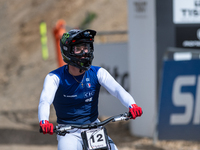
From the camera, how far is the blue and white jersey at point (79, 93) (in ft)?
11.3

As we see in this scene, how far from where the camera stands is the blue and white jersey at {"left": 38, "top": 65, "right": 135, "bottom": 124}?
3459mm

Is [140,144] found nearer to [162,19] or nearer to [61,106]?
[162,19]

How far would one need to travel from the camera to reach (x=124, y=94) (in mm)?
3467

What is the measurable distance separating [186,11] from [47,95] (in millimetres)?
4544

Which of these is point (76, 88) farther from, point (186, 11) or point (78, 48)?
A: point (186, 11)

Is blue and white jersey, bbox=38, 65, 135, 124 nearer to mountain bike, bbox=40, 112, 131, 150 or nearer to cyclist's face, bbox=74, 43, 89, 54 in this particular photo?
cyclist's face, bbox=74, 43, 89, 54

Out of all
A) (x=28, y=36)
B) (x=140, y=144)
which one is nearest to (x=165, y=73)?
(x=140, y=144)

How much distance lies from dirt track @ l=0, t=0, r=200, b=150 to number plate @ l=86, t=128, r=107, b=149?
149 inches

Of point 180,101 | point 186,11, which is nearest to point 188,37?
point 186,11

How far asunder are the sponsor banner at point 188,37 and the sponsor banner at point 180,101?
2.29 feet

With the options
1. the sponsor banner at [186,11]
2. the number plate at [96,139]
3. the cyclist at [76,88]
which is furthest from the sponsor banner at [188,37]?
the number plate at [96,139]

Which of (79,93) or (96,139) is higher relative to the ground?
(79,93)

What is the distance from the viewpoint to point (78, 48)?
11.2 feet

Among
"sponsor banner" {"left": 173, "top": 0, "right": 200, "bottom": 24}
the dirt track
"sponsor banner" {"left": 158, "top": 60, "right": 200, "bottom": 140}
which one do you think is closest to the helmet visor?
"sponsor banner" {"left": 158, "top": 60, "right": 200, "bottom": 140}
